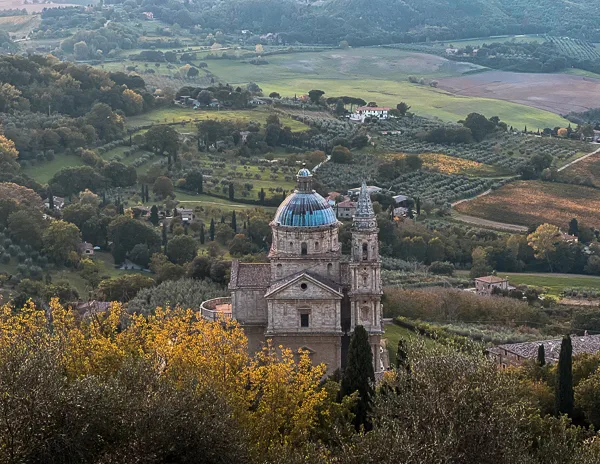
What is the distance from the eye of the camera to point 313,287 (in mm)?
55156

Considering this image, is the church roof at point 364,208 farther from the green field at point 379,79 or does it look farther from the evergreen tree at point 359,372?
the green field at point 379,79

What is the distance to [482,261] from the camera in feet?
301

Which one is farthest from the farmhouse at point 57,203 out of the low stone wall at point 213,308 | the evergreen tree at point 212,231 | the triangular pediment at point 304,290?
the triangular pediment at point 304,290

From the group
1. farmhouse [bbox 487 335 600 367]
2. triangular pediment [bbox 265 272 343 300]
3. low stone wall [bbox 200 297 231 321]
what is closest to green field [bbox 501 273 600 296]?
farmhouse [bbox 487 335 600 367]

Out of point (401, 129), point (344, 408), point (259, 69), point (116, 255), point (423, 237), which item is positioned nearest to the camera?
point (344, 408)

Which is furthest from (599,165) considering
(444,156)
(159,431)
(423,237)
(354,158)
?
(159,431)

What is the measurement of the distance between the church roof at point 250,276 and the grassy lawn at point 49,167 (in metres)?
50.5

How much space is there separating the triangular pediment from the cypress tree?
38.5ft

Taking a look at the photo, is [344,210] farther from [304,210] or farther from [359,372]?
[359,372]

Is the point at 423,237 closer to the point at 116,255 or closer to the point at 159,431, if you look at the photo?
the point at 116,255

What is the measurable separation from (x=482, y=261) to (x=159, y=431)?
198 ft

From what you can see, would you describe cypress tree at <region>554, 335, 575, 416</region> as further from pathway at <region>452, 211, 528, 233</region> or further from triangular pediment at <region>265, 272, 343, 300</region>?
pathway at <region>452, 211, 528, 233</region>

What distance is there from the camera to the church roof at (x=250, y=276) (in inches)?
2244

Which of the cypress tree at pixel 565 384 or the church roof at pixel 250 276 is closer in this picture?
the cypress tree at pixel 565 384
